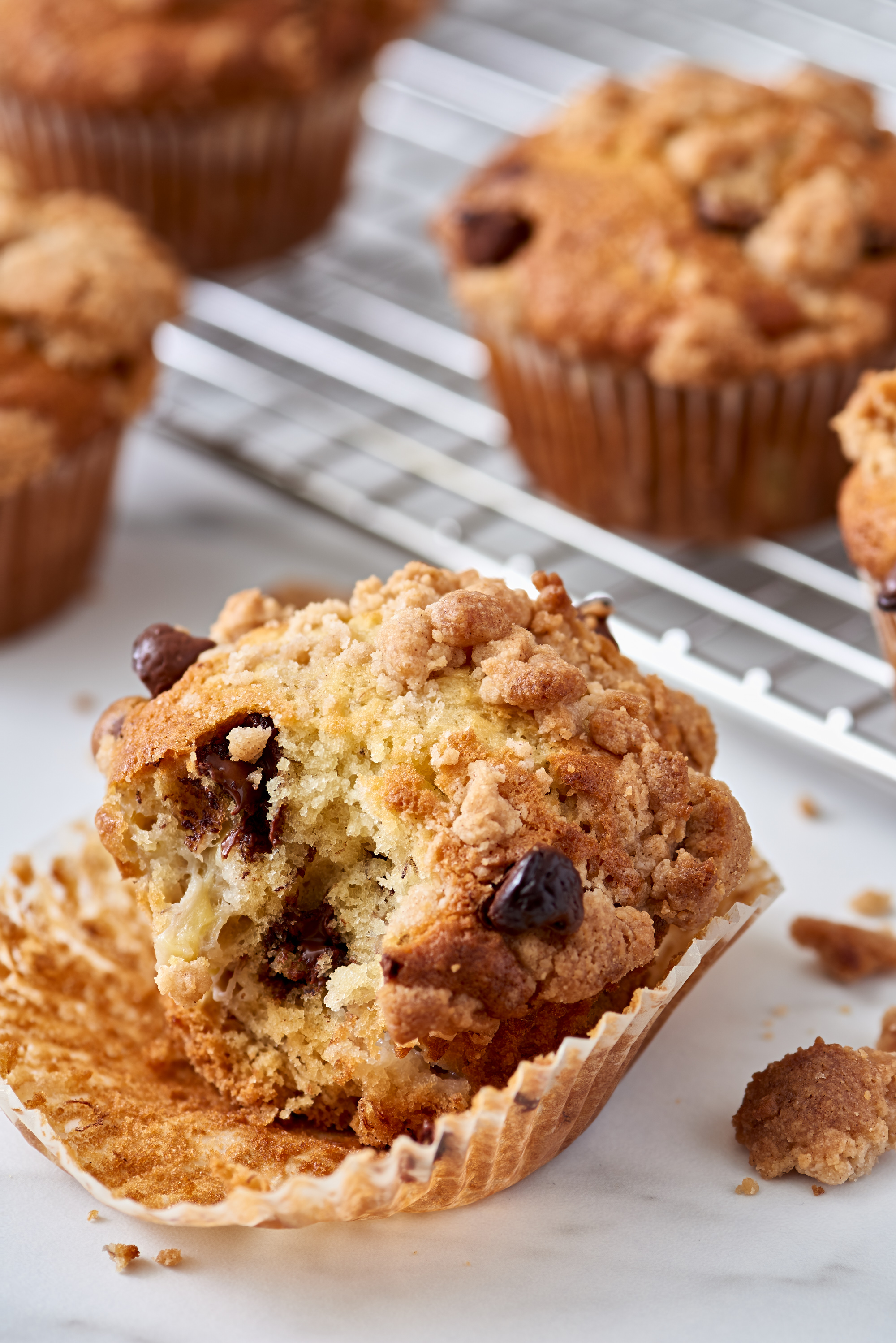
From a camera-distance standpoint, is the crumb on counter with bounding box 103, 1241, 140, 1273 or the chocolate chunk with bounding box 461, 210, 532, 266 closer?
the crumb on counter with bounding box 103, 1241, 140, 1273

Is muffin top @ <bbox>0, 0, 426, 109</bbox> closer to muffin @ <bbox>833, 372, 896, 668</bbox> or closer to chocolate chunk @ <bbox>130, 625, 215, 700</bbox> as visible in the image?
muffin @ <bbox>833, 372, 896, 668</bbox>

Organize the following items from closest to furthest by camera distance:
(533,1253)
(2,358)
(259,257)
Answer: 1. (533,1253)
2. (2,358)
3. (259,257)

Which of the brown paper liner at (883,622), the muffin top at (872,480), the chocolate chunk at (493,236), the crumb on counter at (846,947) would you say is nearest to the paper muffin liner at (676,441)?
the chocolate chunk at (493,236)

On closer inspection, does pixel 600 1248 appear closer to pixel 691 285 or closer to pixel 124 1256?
pixel 124 1256

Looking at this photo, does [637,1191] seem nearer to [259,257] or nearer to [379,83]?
[259,257]

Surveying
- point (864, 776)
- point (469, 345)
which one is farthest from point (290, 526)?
point (864, 776)

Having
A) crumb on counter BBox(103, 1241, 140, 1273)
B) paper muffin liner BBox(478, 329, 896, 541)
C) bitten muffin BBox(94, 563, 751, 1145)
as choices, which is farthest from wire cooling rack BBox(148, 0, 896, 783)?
crumb on counter BBox(103, 1241, 140, 1273)

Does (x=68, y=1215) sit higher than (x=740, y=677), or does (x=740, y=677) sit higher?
(x=740, y=677)
